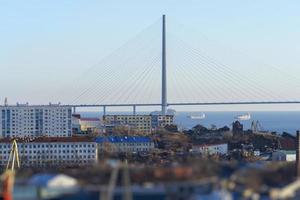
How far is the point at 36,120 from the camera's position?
25.0 m

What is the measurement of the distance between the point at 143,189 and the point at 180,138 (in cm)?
1656

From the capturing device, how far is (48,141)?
16078mm

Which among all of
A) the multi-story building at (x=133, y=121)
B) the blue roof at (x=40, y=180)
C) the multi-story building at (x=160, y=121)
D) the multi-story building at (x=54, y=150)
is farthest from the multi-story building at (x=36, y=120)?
the blue roof at (x=40, y=180)

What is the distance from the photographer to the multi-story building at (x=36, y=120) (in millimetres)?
24422

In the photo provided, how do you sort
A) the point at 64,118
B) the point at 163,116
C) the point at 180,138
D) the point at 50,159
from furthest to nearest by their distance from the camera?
the point at 163,116 → the point at 64,118 → the point at 180,138 → the point at 50,159

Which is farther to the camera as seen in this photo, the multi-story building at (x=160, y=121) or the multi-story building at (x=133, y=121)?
the multi-story building at (x=160, y=121)

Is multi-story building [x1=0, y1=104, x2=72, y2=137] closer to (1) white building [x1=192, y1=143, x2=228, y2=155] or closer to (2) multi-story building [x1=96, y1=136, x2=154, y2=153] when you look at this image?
(2) multi-story building [x1=96, y1=136, x2=154, y2=153]

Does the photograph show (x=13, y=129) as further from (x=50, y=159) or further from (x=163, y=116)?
Answer: (x=50, y=159)

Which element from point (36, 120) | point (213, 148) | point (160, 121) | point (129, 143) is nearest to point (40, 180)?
point (213, 148)

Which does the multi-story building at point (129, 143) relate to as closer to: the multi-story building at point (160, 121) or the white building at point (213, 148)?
the white building at point (213, 148)

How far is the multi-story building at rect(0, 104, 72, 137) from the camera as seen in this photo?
24422 mm

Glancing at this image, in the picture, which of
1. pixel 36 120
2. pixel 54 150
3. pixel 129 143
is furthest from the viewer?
pixel 36 120

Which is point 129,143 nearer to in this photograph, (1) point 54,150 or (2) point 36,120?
(1) point 54,150

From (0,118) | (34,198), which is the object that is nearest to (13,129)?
(0,118)
